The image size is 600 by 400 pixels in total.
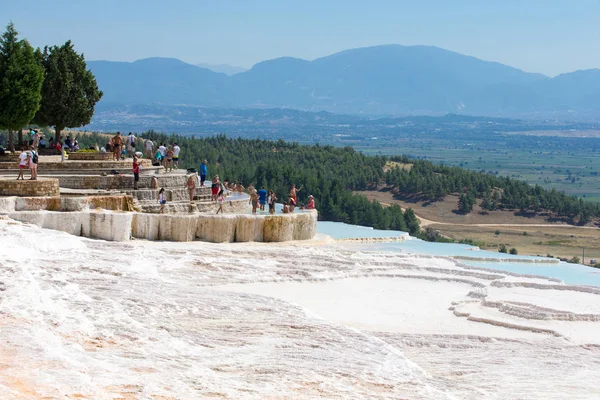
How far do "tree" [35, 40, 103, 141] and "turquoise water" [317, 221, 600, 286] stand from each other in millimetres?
11814

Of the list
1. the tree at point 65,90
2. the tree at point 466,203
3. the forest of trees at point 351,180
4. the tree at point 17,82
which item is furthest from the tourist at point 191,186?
the tree at point 466,203

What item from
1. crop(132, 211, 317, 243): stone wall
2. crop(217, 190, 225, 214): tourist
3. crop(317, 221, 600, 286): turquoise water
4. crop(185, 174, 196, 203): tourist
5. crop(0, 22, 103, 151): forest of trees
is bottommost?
crop(317, 221, 600, 286): turquoise water

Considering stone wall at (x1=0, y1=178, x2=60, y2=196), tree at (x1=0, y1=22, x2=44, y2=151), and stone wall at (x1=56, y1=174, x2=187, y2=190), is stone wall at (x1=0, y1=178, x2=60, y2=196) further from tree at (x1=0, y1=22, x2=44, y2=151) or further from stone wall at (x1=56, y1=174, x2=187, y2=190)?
tree at (x1=0, y1=22, x2=44, y2=151)

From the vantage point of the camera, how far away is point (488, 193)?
291 feet

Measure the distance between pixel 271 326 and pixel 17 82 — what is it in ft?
69.1

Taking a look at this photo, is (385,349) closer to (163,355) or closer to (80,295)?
(163,355)

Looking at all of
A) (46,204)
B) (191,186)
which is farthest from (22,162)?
(191,186)

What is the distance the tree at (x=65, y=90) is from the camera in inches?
1759

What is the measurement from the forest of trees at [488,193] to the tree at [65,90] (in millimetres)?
45433

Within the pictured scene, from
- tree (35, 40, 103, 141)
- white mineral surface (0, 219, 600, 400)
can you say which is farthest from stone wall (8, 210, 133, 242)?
tree (35, 40, 103, 141)

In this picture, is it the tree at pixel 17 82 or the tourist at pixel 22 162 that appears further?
the tree at pixel 17 82

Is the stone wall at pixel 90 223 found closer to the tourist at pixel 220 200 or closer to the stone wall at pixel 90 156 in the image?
the tourist at pixel 220 200

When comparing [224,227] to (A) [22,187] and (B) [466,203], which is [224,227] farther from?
(B) [466,203]

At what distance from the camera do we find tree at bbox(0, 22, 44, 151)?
39719 millimetres
